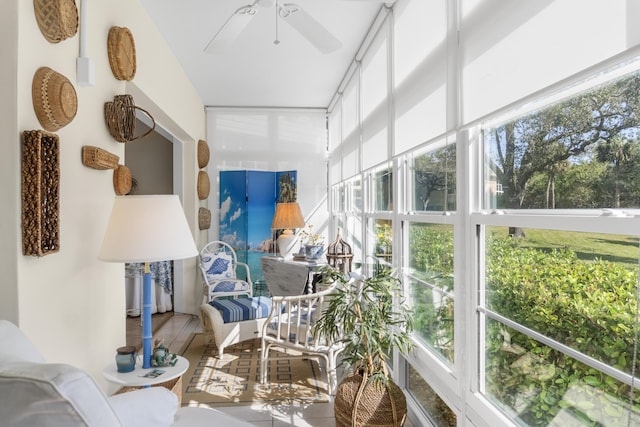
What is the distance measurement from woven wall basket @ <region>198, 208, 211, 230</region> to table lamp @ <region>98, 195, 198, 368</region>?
3403mm

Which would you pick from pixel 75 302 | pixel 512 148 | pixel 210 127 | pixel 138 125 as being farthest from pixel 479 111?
pixel 138 125

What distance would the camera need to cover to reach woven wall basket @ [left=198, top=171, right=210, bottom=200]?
5.52 m

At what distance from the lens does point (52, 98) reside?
5.87 feet

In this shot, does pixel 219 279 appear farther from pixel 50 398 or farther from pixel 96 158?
pixel 50 398

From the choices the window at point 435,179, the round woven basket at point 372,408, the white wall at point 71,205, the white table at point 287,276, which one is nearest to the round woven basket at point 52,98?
the white wall at point 71,205

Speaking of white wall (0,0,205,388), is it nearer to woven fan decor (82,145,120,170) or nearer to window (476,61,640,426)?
woven fan decor (82,145,120,170)

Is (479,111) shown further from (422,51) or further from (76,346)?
(76,346)

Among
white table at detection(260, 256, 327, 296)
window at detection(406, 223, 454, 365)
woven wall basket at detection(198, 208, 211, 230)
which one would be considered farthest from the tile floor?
woven wall basket at detection(198, 208, 211, 230)

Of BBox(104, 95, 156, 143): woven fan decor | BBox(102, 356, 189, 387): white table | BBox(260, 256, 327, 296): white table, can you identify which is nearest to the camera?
BBox(102, 356, 189, 387): white table

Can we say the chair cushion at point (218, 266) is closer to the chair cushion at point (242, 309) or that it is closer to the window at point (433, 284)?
the chair cushion at point (242, 309)

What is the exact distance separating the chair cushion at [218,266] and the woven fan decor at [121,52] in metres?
2.74

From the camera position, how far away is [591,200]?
1.20 meters

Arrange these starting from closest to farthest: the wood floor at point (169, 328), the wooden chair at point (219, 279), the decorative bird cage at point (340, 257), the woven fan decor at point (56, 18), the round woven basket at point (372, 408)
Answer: the woven fan decor at point (56, 18), the round woven basket at point (372, 408), the decorative bird cage at point (340, 257), the wood floor at point (169, 328), the wooden chair at point (219, 279)

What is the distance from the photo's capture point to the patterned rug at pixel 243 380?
10.1 ft
